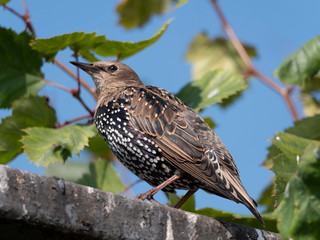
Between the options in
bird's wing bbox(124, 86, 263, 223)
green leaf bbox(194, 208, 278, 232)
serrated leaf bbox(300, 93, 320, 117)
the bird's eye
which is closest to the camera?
green leaf bbox(194, 208, 278, 232)

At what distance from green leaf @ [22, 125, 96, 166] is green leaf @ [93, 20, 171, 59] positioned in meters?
0.73

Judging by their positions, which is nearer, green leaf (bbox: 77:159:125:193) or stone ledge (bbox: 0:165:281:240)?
stone ledge (bbox: 0:165:281:240)

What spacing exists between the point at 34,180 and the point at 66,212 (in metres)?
0.22

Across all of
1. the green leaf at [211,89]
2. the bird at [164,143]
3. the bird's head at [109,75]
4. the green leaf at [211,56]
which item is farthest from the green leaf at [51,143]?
the green leaf at [211,56]

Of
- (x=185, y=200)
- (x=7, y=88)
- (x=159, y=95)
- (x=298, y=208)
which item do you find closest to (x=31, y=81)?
(x=7, y=88)

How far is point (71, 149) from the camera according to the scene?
14.3 feet

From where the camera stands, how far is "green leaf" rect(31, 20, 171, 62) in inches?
181

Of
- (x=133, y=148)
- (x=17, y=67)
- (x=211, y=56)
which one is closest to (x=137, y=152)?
(x=133, y=148)

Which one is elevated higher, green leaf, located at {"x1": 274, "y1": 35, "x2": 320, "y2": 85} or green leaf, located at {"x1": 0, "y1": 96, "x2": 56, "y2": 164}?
green leaf, located at {"x1": 0, "y1": 96, "x2": 56, "y2": 164}

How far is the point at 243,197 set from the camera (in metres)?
4.03

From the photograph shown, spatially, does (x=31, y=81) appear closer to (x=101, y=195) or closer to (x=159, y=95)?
(x=159, y=95)

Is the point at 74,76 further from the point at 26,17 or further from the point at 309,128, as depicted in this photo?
the point at 309,128

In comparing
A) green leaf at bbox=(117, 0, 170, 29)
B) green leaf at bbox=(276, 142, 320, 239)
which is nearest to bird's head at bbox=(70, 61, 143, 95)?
green leaf at bbox=(117, 0, 170, 29)

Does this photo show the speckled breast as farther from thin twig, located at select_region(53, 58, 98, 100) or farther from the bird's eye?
the bird's eye
